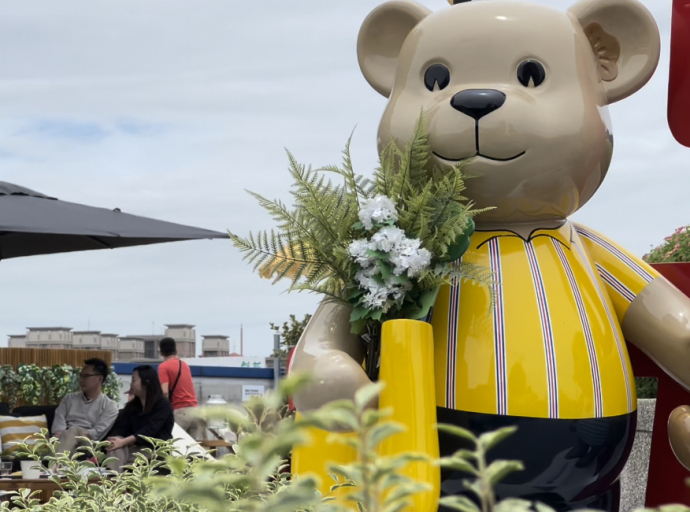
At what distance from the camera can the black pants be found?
2832mm

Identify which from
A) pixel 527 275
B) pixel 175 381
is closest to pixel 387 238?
pixel 527 275

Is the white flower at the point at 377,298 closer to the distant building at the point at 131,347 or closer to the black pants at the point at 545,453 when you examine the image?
the black pants at the point at 545,453

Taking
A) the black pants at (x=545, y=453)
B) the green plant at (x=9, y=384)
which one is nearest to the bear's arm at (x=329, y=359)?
the black pants at (x=545, y=453)

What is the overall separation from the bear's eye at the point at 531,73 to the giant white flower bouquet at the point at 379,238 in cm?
39

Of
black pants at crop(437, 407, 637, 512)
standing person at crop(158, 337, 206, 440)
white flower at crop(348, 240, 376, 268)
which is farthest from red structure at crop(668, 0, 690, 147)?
standing person at crop(158, 337, 206, 440)

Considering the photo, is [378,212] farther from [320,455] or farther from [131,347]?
[131,347]

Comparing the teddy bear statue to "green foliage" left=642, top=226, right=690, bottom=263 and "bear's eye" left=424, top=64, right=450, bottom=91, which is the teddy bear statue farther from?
"green foliage" left=642, top=226, right=690, bottom=263

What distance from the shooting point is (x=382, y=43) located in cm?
342

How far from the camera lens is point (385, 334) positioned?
2.70 metres

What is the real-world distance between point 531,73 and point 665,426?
1678 mm

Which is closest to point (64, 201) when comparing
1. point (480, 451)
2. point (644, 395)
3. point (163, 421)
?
point (163, 421)

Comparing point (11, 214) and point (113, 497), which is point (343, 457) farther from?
point (11, 214)

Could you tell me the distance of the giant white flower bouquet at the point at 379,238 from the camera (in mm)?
2777

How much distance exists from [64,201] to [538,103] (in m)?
4.83
